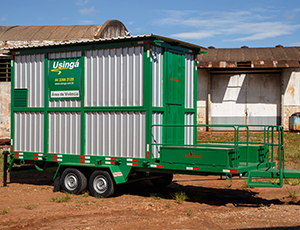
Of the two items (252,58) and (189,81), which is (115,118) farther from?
(252,58)

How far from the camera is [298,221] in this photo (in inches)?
305

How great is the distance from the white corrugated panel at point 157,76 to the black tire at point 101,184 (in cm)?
233

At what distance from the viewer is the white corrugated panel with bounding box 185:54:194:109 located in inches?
466

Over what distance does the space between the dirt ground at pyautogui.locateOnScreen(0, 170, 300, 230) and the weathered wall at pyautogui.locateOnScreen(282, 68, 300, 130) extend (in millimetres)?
12428

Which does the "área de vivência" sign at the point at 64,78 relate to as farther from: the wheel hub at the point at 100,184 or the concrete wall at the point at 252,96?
the concrete wall at the point at 252,96

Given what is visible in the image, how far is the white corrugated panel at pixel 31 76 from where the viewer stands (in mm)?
12211

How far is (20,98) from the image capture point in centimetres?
1258

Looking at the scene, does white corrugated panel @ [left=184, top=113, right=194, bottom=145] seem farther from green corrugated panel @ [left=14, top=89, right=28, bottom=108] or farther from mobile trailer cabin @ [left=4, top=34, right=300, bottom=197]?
green corrugated panel @ [left=14, top=89, right=28, bottom=108]

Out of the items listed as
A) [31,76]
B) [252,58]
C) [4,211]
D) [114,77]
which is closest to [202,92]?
[252,58]

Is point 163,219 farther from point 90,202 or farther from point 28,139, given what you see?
point 28,139

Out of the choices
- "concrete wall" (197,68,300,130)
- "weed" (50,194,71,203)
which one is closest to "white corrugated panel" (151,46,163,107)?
"weed" (50,194,71,203)

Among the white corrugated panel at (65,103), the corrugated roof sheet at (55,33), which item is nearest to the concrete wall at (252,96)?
the corrugated roof sheet at (55,33)

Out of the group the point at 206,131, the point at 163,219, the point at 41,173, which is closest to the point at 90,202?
the point at 163,219

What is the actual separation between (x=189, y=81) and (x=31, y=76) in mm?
4815
